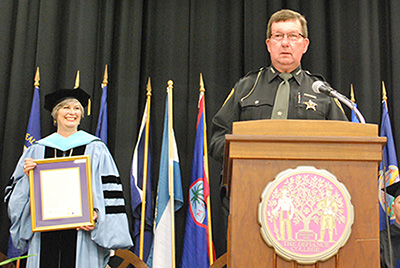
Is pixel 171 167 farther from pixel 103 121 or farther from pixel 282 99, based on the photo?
pixel 282 99

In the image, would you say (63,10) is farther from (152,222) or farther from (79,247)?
(79,247)

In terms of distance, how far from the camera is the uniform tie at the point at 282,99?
2979 millimetres

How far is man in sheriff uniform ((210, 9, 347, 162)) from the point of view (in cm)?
301

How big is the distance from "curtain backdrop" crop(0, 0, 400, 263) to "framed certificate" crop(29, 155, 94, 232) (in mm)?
1193

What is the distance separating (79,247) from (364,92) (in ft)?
9.99

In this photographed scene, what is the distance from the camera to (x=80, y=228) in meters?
3.89

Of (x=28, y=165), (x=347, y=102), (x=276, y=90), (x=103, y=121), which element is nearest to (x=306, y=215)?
(x=347, y=102)

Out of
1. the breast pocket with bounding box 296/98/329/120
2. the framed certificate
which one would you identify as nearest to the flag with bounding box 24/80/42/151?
the framed certificate

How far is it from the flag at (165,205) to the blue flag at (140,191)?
150 millimetres

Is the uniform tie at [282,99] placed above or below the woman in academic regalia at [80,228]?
above

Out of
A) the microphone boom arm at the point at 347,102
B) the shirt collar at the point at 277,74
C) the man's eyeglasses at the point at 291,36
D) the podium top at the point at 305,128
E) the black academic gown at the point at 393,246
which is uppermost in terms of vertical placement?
the man's eyeglasses at the point at 291,36

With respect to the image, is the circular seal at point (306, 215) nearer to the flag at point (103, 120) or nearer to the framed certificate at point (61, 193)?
the framed certificate at point (61, 193)

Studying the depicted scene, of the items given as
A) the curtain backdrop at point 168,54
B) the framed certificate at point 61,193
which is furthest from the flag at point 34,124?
the framed certificate at point 61,193

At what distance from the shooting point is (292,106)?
9.98 feet
